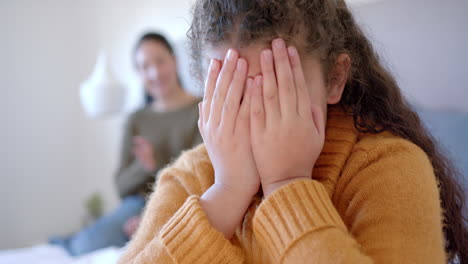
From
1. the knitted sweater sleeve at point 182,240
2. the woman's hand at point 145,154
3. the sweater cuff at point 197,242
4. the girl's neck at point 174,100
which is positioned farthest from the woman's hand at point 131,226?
the sweater cuff at point 197,242

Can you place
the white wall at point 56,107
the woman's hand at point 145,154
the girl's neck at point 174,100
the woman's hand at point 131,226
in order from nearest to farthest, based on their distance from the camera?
1. the woman's hand at point 131,226
2. the woman's hand at point 145,154
3. the girl's neck at point 174,100
4. the white wall at point 56,107

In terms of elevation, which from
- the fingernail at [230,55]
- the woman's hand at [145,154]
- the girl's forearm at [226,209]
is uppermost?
the fingernail at [230,55]

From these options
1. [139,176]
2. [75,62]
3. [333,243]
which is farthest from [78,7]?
[333,243]

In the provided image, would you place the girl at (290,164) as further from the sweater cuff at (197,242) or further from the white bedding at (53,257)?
the white bedding at (53,257)

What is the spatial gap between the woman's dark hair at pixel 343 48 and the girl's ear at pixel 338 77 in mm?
14

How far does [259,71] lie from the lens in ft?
1.82

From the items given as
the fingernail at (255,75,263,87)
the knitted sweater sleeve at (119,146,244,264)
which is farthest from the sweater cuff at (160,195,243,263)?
the fingernail at (255,75,263,87)

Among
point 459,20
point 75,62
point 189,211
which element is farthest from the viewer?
point 75,62

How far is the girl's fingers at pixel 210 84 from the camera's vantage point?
580mm

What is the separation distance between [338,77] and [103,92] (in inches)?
59.8

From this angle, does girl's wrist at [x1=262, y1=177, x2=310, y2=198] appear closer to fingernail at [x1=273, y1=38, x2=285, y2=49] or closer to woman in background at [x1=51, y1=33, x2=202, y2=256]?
fingernail at [x1=273, y1=38, x2=285, y2=49]

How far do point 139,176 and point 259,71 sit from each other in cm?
139

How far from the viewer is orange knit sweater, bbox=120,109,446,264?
49 cm

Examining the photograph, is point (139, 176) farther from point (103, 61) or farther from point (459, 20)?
point (459, 20)
